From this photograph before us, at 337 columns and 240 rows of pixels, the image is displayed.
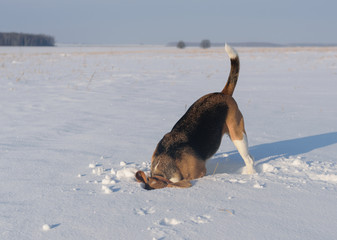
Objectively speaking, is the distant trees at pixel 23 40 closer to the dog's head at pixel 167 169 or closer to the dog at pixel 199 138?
the dog at pixel 199 138

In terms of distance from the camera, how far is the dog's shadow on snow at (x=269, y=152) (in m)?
4.16

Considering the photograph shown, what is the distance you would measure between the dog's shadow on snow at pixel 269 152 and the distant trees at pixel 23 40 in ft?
270

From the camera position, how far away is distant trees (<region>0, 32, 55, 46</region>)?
83000 mm

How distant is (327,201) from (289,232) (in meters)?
0.75

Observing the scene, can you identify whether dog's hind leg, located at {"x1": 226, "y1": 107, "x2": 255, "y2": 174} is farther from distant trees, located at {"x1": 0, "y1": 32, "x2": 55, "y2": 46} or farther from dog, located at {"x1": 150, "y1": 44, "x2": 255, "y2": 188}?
distant trees, located at {"x1": 0, "y1": 32, "x2": 55, "y2": 46}

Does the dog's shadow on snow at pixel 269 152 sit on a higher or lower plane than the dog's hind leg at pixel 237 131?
lower

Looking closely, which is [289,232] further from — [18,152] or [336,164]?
[18,152]

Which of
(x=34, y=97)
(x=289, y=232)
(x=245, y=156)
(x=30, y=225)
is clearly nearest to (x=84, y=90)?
(x=34, y=97)

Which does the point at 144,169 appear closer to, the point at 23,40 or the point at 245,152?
the point at 245,152

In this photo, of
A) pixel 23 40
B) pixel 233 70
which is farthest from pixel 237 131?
pixel 23 40

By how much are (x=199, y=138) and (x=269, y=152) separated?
1461 mm

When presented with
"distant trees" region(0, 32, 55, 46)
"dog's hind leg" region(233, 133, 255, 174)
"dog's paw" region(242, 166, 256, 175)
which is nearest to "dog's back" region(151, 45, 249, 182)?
"dog's hind leg" region(233, 133, 255, 174)

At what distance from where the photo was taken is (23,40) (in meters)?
89.4

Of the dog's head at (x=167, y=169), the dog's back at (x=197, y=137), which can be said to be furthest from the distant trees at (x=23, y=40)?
the dog's head at (x=167, y=169)
